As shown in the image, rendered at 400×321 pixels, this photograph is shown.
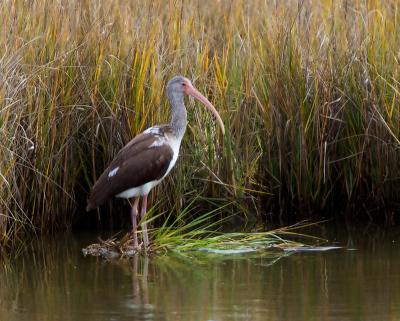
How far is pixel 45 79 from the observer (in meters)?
9.16

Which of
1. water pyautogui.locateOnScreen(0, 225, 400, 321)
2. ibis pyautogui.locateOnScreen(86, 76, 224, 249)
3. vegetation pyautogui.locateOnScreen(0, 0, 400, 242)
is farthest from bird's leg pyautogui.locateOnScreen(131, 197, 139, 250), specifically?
vegetation pyautogui.locateOnScreen(0, 0, 400, 242)

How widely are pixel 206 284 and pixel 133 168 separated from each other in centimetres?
165

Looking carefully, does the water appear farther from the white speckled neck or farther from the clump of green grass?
the white speckled neck

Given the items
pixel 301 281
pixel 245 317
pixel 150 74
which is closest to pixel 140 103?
pixel 150 74

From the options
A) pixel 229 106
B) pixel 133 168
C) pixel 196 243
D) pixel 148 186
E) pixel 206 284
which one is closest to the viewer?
pixel 206 284

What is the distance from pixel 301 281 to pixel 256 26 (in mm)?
3846

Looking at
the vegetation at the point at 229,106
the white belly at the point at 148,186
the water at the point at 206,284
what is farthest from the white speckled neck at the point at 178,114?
the water at the point at 206,284

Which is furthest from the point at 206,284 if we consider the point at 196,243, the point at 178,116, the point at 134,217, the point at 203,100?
the point at 203,100

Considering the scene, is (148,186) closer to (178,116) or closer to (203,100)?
(178,116)

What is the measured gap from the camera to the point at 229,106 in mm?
9883

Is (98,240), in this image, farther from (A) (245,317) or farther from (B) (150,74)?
(A) (245,317)

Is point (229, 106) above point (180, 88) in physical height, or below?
below

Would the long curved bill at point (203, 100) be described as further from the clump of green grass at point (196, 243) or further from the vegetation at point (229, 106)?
the clump of green grass at point (196, 243)

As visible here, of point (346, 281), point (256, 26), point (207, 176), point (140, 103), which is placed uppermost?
point (256, 26)
